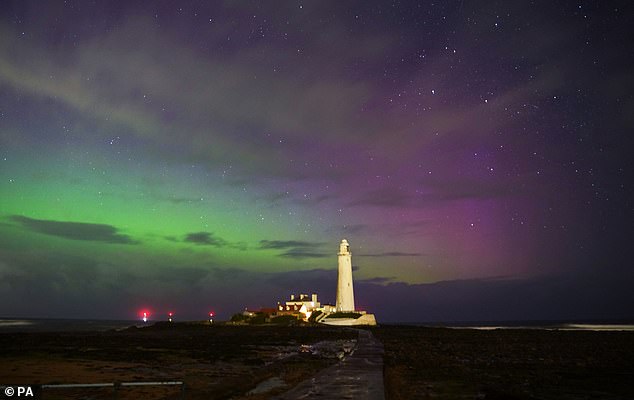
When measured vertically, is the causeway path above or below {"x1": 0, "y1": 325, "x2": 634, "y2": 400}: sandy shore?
above

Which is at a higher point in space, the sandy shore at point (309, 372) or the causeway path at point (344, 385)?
the causeway path at point (344, 385)

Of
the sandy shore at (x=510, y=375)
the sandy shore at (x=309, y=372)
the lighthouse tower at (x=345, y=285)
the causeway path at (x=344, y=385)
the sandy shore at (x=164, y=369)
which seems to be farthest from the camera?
the lighthouse tower at (x=345, y=285)

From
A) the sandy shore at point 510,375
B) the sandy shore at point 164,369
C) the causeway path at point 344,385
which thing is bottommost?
the sandy shore at point 510,375

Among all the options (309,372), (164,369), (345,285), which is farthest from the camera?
(345,285)

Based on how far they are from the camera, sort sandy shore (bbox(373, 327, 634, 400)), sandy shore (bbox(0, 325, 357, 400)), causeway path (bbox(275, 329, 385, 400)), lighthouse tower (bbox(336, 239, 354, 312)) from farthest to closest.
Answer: lighthouse tower (bbox(336, 239, 354, 312)) → sandy shore (bbox(373, 327, 634, 400)) → sandy shore (bbox(0, 325, 357, 400)) → causeway path (bbox(275, 329, 385, 400))

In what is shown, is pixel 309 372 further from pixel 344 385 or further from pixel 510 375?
pixel 510 375

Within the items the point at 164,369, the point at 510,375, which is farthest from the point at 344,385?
the point at 164,369

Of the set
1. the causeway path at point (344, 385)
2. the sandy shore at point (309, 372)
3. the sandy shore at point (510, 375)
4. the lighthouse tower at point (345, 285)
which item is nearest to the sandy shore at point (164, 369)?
the sandy shore at point (309, 372)

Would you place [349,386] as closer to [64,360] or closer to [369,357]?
[369,357]

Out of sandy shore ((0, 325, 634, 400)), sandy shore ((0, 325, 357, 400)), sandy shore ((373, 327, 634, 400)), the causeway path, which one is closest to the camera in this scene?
the causeway path

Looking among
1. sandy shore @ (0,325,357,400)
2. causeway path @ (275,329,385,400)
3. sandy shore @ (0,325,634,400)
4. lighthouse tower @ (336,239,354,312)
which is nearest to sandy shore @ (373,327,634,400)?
sandy shore @ (0,325,634,400)

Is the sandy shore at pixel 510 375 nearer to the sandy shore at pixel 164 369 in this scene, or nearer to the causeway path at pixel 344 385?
the causeway path at pixel 344 385

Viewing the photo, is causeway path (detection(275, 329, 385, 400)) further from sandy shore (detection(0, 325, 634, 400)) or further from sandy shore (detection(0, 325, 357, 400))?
sandy shore (detection(0, 325, 357, 400))

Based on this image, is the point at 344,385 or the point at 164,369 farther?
the point at 164,369
